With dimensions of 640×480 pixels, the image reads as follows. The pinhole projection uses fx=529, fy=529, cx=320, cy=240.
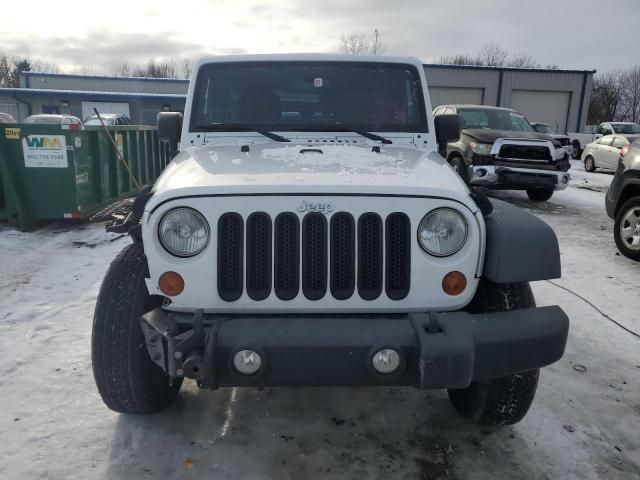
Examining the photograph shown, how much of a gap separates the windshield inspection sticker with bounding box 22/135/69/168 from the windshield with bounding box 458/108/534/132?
301 inches

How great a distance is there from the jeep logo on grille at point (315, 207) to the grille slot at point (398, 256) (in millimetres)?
266

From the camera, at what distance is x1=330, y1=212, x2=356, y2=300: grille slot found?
7.60ft

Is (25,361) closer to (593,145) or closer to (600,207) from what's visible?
(600,207)

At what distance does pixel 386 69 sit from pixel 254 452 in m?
2.75

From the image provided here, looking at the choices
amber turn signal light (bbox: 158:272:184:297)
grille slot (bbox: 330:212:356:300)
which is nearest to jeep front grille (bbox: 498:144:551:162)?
grille slot (bbox: 330:212:356:300)

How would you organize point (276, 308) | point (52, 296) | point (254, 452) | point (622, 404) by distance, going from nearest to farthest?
point (276, 308), point (254, 452), point (622, 404), point (52, 296)

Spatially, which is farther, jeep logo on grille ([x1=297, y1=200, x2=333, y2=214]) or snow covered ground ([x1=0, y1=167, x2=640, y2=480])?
snow covered ground ([x1=0, y1=167, x2=640, y2=480])

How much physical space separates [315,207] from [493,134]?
8766 mm

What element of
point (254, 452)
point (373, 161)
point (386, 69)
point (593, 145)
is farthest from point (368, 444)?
point (593, 145)

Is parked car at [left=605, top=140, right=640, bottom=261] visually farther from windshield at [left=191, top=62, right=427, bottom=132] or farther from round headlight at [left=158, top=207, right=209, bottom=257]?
round headlight at [left=158, top=207, right=209, bottom=257]

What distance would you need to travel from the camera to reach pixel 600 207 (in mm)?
10438

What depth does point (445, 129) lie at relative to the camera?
3826mm

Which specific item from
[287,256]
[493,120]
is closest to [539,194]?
[493,120]

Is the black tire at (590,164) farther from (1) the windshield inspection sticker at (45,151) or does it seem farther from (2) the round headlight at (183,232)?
Result: (2) the round headlight at (183,232)
